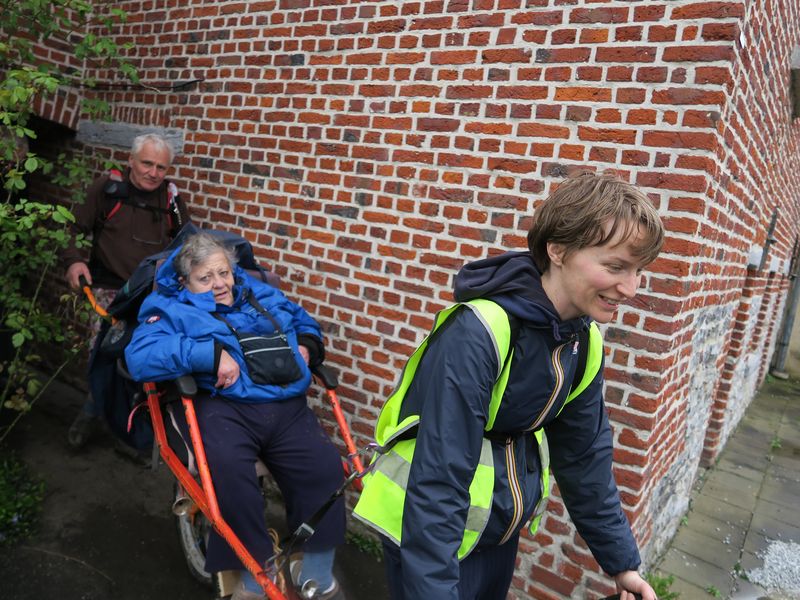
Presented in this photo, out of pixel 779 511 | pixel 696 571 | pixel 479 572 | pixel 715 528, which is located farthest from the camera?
pixel 779 511

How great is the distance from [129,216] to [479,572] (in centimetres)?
327

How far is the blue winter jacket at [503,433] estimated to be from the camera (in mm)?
1344

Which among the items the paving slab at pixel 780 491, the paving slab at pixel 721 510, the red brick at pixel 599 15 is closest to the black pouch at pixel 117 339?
the red brick at pixel 599 15

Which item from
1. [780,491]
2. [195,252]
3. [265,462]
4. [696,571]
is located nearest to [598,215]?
[265,462]

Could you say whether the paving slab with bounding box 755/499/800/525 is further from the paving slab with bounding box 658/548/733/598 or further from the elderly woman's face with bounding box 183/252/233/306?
the elderly woman's face with bounding box 183/252/233/306

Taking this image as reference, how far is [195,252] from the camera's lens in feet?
9.32

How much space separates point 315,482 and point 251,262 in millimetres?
1349

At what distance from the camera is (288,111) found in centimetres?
364

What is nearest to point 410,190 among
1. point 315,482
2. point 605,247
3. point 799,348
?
point 315,482

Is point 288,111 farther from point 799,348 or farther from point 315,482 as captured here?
point 799,348

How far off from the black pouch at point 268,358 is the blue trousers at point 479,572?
48.6 inches

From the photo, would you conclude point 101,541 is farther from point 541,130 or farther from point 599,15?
point 599,15

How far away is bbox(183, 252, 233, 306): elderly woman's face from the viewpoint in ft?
9.19

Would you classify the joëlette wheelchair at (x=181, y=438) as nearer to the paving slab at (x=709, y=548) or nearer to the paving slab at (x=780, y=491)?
the paving slab at (x=709, y=548)
